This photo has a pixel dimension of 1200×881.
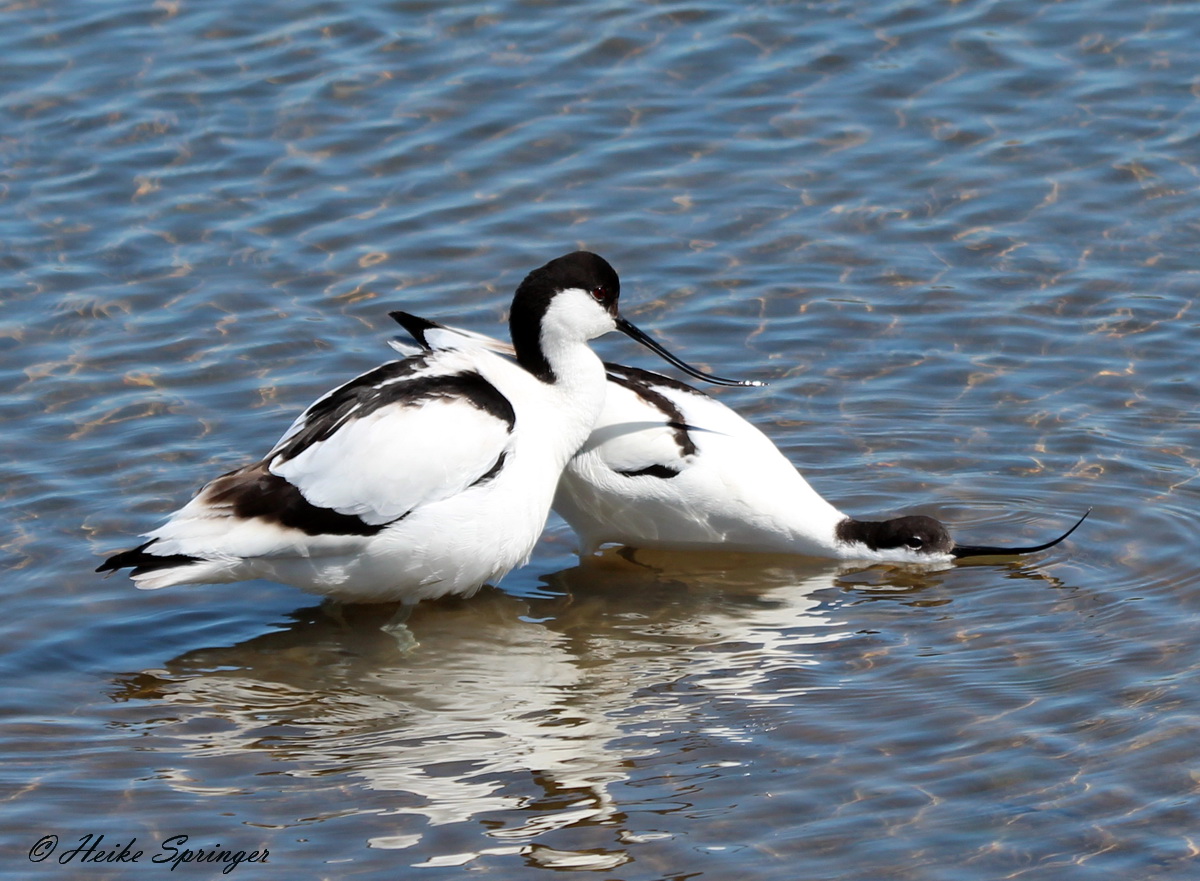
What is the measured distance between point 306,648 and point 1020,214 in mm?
5055

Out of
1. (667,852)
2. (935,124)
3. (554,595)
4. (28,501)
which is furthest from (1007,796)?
(935,124)

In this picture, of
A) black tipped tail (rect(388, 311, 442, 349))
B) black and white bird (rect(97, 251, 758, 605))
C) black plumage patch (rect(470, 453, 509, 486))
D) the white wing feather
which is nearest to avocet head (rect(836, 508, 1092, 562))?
black and white bird (rect(97, 251, 758, 605))

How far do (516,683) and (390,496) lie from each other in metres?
0.85

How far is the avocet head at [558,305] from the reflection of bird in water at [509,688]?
1.08 metres

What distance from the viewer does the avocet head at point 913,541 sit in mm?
7227

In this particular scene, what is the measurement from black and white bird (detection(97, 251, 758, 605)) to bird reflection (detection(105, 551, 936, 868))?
12.5 inches

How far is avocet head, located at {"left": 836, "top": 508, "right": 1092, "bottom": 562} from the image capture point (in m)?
7.23

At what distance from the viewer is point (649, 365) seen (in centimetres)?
905

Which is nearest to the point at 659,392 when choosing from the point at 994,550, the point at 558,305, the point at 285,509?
the point at 558,305

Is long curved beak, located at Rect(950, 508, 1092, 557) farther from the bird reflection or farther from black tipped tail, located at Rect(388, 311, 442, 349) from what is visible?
black tipped tail, located at Rect(388, 311, 442, 349)

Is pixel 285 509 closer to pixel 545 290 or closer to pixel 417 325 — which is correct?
pixel 417 325

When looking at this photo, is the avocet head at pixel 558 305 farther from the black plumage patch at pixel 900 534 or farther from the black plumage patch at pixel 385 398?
the black plumage patch at pixel 900 534

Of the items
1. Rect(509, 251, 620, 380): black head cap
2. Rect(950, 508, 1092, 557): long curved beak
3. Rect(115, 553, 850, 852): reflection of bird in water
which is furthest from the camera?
Rect(950, 508, 1092, 557): long curved beak

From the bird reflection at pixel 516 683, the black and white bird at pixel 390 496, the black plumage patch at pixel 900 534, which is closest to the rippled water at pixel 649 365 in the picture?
the bird reflection at pixel 516 683
